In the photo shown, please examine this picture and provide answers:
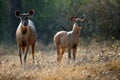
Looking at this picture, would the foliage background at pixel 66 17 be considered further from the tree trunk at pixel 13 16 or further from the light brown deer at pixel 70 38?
the light brown deer at pixel 70 38

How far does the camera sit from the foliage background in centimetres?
2027

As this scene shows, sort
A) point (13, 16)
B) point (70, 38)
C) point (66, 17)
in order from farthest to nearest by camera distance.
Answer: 1. point (13, 16)
2. point (66, 17)
3. point (70, 38)

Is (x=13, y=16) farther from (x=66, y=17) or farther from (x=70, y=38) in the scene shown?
(x=70, y=38)

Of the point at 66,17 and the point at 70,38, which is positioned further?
the point at 66,17

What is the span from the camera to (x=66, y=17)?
22.6 metres

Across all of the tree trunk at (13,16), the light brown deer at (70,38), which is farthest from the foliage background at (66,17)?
the light brown deer at (70,38)

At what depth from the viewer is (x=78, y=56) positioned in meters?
16.3

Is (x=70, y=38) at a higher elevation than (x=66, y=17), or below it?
higher

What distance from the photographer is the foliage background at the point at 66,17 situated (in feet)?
66.5

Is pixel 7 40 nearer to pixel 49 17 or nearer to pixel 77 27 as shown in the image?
pixel 49 17

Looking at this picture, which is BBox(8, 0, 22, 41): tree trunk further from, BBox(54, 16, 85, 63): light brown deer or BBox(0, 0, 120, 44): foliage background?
BBox(54, 16, 85, 63): light brown deer

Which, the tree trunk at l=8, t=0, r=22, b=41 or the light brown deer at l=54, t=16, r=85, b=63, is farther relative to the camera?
the tree trunk at l=8, t=0, r=22, b=41

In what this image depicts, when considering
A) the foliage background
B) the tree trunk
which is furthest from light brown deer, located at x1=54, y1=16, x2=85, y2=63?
the tree trunk

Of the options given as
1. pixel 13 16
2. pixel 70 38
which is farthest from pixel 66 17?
pixel 70 38
